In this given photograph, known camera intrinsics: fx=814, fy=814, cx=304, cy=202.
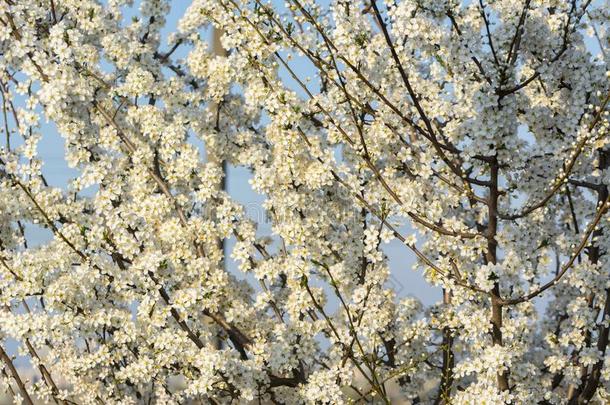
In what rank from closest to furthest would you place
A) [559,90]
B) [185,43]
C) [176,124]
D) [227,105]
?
[559,90] → [176,124] → [227,105] → [185,43]

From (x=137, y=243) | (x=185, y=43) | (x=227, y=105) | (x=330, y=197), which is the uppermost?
(x=185, y=43)

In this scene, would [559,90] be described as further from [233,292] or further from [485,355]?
[233,292]

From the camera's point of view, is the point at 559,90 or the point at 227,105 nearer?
the point at 559,90

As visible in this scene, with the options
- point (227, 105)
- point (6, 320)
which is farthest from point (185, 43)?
point (6, 320)

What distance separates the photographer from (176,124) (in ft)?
20.1

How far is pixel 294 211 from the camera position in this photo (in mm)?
5957

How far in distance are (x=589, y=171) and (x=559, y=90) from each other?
2.04 feet

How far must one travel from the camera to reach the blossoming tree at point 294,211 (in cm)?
544

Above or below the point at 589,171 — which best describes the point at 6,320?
below

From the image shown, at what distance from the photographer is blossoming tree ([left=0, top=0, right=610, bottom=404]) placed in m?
5.44

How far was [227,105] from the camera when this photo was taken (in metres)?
6.69

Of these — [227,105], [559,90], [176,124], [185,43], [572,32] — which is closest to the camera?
[572,32]

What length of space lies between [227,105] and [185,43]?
92cm

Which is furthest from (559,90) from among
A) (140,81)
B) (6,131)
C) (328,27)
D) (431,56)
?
(6,131)
